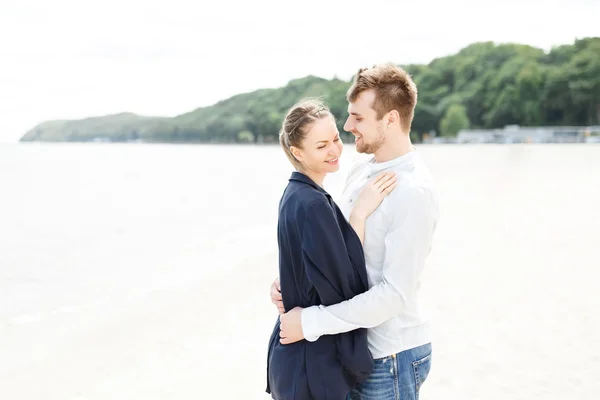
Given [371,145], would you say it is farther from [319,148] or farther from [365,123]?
[319,148]

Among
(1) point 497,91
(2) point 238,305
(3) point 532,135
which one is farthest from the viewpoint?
(1) point 497,91

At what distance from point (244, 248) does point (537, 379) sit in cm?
943

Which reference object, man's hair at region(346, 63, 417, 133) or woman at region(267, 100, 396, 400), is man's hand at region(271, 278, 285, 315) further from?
man's hair at region(346, 63, 417, 133)

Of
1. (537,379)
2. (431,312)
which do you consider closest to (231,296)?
(431,312)

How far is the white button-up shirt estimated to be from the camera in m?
2.03

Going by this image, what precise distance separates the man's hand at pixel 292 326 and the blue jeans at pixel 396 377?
343 mm

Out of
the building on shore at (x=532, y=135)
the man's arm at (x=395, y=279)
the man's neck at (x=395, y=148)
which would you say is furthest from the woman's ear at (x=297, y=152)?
the building on shore at (x=532, y=135)

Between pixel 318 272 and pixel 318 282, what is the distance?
36 millimetres

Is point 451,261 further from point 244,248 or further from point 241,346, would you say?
point 244,248

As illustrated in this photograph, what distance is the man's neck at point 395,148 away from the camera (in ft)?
7.41

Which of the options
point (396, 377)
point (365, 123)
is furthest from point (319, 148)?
point (396, 377)

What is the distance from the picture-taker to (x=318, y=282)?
2.05 m

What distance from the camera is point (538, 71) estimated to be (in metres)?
85.8

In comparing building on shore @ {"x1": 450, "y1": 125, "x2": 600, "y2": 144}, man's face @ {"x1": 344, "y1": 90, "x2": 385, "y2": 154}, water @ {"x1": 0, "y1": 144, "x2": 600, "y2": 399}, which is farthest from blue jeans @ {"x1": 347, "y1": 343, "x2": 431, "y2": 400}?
building on shore @ {"x1": 450, "y1": 125, "x2": 600, "y2": 144}
